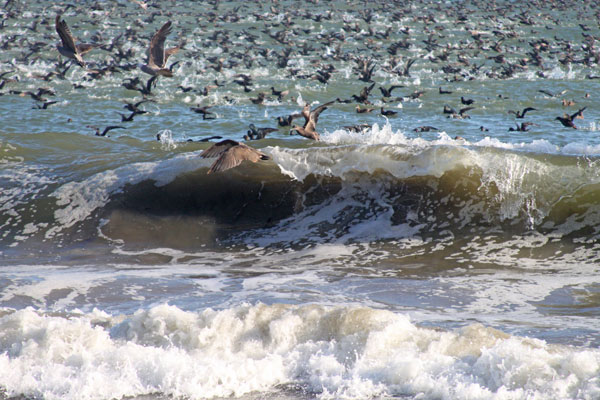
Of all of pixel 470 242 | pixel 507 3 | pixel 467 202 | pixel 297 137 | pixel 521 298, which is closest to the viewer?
pixel 521 298

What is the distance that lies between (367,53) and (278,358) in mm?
33964

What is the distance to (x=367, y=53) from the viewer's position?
38406 millimetres

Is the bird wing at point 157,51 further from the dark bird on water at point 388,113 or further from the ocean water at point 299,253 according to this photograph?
the dark bird on water at point 388,113

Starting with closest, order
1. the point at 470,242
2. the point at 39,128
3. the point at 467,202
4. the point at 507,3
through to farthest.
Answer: the point at 470,242, the point at 467,202, the point at 39,128, the point at 507,3

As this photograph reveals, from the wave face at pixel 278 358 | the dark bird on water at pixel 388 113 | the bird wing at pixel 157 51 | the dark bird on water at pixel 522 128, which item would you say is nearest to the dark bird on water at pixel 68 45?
the bird wing at pixel 157 51

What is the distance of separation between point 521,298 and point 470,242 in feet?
8.14

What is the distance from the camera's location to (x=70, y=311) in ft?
24.7

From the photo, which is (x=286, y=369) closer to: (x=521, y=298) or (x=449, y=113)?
(x=521, y=298)

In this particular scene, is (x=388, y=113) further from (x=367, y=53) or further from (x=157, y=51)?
(x=367, y=53)

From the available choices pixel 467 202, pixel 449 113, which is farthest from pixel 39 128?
pixel 467 202

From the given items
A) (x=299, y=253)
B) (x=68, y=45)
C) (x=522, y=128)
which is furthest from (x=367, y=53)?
(x=299, y=253)

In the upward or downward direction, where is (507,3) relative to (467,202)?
upward

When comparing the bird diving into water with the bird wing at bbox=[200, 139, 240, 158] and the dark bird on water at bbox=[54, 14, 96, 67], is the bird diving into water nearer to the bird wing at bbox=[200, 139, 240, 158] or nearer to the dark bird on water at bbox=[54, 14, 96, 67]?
the bird wing at bbox=[200, 139, 240, 158]

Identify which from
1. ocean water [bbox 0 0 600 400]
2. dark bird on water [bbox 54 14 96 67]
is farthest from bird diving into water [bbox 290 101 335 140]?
dark bird on water [bbox 54 14 96 67]
